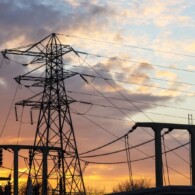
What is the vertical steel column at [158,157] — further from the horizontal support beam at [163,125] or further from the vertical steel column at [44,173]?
A: the vertical steel column at [44,173]

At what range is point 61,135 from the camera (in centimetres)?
5953

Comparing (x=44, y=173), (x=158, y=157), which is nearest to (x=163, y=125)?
(x=158, y=157)

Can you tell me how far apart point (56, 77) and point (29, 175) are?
28.4 ft

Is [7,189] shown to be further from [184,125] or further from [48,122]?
[184,125]

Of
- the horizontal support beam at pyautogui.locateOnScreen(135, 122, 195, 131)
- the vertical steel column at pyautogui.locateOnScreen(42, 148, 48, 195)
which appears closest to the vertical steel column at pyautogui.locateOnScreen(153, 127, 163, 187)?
the horizontal support beam at pyautogui.locateOnScreen(135, 122, 195, 131)

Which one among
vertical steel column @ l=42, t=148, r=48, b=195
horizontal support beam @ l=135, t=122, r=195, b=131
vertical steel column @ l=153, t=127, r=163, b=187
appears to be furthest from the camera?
vertical steel column @ l=42, t=148, r=48, b=195

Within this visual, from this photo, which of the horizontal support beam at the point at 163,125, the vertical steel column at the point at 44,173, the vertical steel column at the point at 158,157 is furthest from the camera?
the vertical steel column at the point at 44,173

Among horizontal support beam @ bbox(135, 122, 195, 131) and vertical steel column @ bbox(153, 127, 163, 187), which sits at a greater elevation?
horizontal support beam @ bbox(135, 122, 195, 131)

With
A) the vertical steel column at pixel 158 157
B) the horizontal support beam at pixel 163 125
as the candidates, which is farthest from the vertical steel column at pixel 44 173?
the vertical steel column at pixel 158 157

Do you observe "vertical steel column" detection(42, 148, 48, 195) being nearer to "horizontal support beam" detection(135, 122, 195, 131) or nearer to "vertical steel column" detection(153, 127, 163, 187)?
"horizontal support beam" detection(135, 122, 195, 131)

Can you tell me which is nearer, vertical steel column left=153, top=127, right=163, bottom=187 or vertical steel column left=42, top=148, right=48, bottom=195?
vertical steel column left=153, top=127, right=163, bottom=187

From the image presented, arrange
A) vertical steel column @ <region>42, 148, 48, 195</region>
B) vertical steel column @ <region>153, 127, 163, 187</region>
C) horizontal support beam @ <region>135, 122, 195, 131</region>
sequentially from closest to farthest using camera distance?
vertical steel column @ <region>153, 127, 163, 187</region> < horizontal support beam @ <region>135, 122, 195, 131</region> < vertical steel column @ <region>42, 148, 48, 195</region>

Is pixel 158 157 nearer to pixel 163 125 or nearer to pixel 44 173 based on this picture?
pixel 163 125

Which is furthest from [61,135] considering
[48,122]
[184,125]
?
[184,125]
